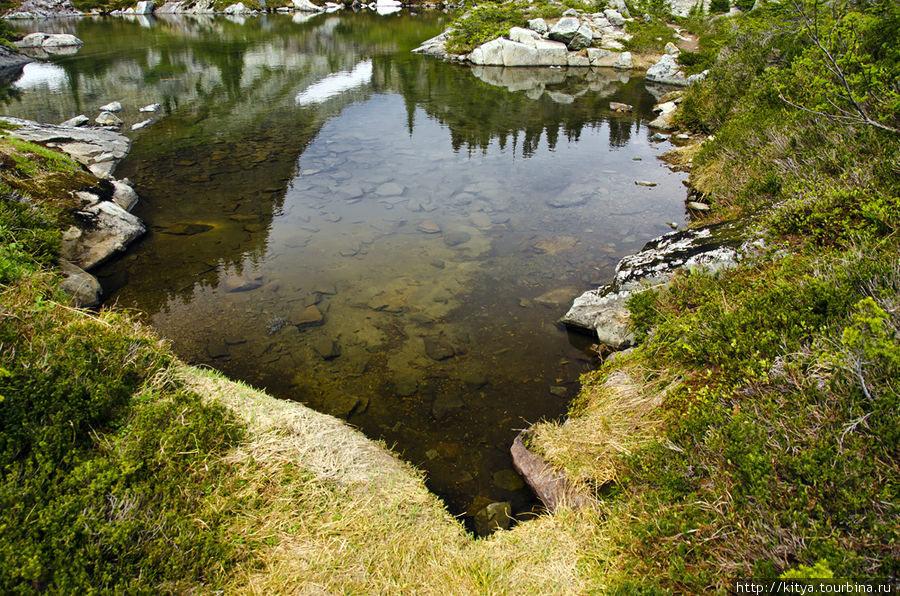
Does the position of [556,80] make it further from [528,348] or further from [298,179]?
[528,348]

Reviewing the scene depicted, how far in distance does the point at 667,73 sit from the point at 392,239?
35.5 m

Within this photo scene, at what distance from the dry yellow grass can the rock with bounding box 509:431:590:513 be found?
0.22m

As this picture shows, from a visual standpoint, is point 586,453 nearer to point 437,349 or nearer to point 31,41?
point 437,349

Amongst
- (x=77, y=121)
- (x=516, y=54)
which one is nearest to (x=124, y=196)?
(x=77, y=121)

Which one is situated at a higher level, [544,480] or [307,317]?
[307,317]

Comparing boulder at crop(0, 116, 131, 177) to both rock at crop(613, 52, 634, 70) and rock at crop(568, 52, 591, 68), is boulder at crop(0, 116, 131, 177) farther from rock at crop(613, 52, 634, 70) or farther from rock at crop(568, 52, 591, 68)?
rock at crop(613, 52, 634, 70)

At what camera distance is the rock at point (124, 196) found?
14.4m

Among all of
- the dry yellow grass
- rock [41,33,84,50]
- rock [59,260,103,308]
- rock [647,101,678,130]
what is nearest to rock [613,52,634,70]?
rock [647,101,678,130]

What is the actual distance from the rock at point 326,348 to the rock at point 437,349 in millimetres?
1739

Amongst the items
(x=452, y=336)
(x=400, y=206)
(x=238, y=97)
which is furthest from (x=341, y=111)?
(x=452, y=336)

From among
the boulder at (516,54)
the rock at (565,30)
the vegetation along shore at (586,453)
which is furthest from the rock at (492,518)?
the rock at (565,30)

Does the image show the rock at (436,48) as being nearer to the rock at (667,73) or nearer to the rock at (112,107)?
the rock at (667,73)

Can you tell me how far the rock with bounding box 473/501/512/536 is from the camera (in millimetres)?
5832

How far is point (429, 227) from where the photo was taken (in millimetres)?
14156
